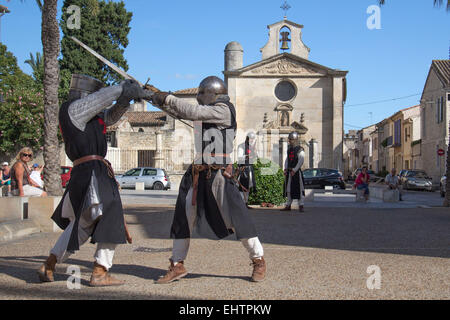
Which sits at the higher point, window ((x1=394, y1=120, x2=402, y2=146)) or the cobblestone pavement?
window ((x1=394, y1=120, x2=402, y2=146))

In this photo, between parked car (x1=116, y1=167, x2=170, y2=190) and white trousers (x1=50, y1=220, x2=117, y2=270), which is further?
parked car (x1=116, y1=167, x2=170, y2=190)

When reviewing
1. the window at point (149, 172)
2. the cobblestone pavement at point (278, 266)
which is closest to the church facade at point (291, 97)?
the window at point (149, 172)

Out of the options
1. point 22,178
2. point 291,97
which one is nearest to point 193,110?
point 22,178

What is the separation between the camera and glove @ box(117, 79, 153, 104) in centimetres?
442

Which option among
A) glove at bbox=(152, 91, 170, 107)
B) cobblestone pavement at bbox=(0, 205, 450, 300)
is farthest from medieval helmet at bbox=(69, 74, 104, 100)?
cobblestone pavement at bbox=(0, 205, 450, 300)

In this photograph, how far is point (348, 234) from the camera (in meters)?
7.92

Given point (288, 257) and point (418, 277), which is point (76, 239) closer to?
point (288, 257)

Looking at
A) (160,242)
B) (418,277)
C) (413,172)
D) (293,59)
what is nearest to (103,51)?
(293,59)

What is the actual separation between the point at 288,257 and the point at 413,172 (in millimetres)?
29020

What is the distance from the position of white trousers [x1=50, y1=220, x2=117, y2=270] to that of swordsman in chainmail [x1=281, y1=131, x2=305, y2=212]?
8460 mm

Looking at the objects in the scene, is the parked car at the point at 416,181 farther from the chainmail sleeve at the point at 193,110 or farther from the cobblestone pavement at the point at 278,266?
the chainmail sleeve at the point at 193,110

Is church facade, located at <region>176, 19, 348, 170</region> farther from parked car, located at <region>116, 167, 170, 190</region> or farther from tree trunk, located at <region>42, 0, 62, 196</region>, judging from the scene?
tree trunk, located at <region>42, 0, 62, 196</region>

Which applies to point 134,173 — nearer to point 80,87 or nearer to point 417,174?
point 417,174

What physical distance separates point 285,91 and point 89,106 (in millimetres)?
40796
